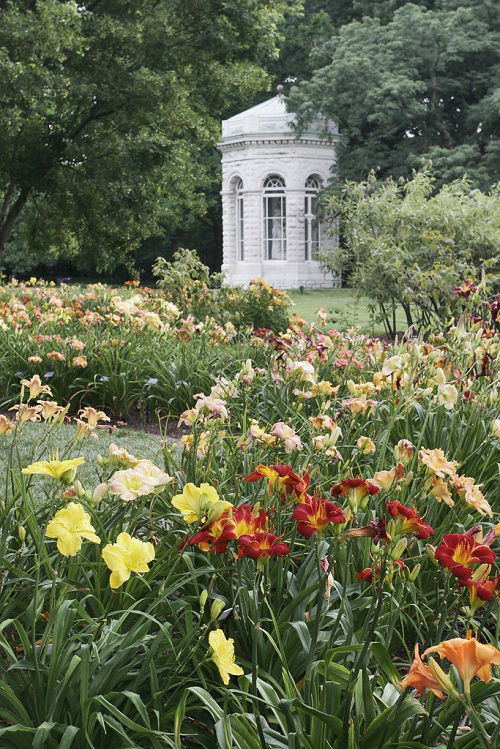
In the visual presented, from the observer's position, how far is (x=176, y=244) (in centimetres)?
3450

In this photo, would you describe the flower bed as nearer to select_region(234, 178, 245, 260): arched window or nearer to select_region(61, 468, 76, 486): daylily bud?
select_region(61, 468, 76, 486): daylily bud

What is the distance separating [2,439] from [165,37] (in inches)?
440

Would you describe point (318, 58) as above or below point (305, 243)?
above

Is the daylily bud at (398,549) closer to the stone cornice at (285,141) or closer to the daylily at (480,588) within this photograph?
the daylily at (480,588)

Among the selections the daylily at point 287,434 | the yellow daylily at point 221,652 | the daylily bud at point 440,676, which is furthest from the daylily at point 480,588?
the daylily at point 287,434

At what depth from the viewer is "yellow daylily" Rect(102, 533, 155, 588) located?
63.7 inches

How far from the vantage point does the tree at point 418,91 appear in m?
23.6

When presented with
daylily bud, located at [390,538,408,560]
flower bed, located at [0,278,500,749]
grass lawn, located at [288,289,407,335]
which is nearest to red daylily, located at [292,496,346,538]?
flower bed, located at [0,278,500,749]

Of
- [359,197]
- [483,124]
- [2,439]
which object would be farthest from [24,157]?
[483,124]

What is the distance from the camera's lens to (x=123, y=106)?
14.5 metres

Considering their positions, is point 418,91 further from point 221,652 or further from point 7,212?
point 221,652

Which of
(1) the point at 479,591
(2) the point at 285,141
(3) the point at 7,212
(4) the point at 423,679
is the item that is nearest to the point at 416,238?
(3) the point at 7,212

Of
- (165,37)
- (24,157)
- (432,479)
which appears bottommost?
(432,479)

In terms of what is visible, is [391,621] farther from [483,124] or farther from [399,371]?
[483,124]
